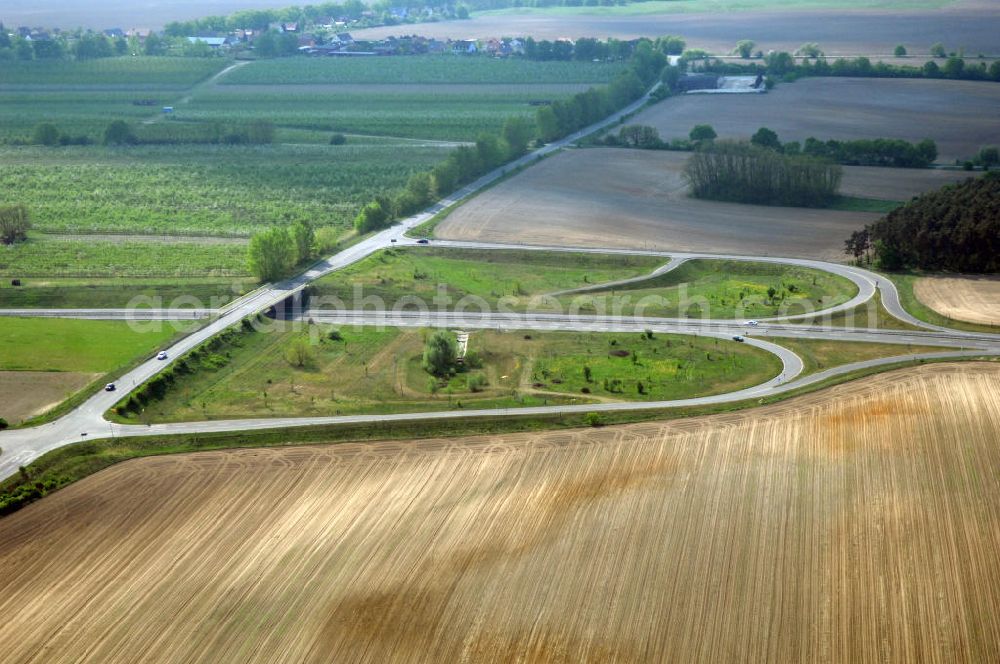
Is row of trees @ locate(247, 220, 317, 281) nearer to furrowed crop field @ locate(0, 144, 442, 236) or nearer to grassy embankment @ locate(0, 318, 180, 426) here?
grassy embankment @ locate(0, 318, 180, 426)

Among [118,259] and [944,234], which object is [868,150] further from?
[118,259]

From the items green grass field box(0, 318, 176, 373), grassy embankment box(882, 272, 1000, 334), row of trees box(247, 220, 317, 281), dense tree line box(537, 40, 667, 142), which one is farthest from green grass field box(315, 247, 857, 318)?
dense tree line box(537, 40, 667, 142)

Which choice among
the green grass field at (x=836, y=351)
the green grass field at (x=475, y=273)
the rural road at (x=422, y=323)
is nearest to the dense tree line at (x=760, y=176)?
the rural road at (x=422, y=323)

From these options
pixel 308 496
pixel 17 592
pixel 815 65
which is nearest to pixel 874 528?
pixel 308 496

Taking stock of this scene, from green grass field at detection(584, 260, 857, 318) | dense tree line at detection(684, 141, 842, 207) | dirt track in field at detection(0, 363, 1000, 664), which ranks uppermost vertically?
dense tree line at detection(684, 141, 842, 207)

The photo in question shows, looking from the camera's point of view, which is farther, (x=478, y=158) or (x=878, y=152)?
(x=478, y=158)

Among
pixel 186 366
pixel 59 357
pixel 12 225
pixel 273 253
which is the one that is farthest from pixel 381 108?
pixel 186 366
